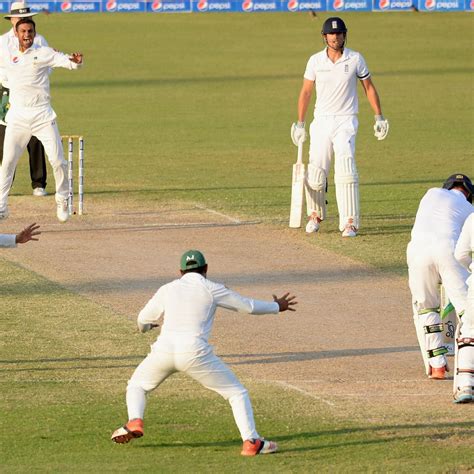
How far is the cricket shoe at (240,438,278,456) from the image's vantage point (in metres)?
9.59

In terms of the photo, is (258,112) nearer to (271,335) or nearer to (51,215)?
(51,215)

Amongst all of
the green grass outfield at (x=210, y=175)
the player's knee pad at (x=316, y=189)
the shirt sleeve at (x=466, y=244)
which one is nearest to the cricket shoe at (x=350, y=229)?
the green grass outfield at (x=210, y=175)

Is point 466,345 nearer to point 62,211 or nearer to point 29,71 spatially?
point 29,71

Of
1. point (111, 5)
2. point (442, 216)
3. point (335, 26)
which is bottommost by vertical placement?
point (442, 216)

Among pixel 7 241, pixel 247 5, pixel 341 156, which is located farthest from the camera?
pixel 247 5

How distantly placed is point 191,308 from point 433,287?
2.79 m

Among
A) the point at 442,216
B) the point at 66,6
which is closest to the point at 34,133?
the point at 442,216

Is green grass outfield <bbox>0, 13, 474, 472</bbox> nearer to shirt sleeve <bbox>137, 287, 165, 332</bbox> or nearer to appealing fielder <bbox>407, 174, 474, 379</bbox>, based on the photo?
shirt sleeve <bbox>137, 287, 165, 332</bbox>

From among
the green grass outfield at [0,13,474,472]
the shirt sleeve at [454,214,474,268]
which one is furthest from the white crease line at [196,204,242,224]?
the shirt sleeve at [454,214,474,268]

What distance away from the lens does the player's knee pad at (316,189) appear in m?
18.1

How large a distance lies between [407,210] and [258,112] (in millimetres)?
12467

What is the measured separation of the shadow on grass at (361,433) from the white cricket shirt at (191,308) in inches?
29.3

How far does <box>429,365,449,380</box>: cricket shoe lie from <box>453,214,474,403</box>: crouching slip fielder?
0.64m

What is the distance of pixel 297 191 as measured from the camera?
18391 millimetres
